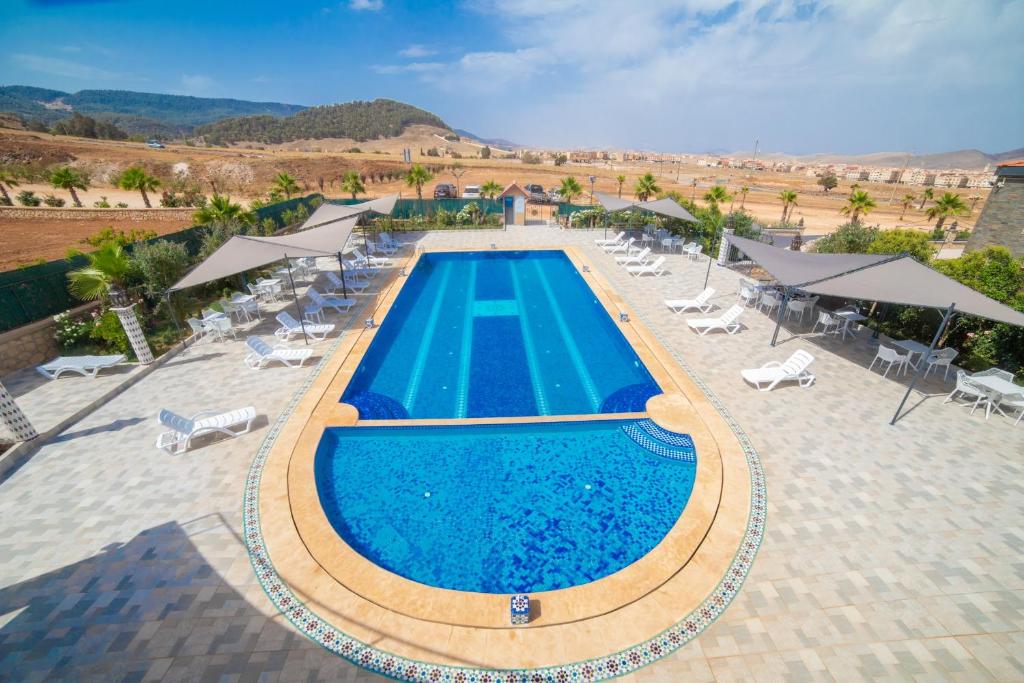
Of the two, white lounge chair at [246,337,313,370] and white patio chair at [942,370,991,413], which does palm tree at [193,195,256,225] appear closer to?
white lounge chair at [246,337,313,370]

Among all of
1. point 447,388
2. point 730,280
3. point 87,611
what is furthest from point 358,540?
point 730,280

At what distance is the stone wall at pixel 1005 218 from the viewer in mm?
15586

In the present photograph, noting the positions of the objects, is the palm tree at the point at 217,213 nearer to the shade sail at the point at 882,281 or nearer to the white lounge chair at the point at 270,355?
the white lounge chair at the point at 270,355

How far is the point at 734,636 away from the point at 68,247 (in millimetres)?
25588

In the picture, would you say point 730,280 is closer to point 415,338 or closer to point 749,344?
point 749,344

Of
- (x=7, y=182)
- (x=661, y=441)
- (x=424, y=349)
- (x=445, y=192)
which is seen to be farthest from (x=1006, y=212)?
(x=7, y=182)

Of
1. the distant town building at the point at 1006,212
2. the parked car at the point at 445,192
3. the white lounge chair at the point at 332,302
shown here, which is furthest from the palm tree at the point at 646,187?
the white lounge chair at the point at 332,302

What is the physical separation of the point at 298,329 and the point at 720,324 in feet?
34.9

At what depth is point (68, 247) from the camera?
17750 millimetres

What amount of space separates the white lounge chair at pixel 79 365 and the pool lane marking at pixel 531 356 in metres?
A: 8.78

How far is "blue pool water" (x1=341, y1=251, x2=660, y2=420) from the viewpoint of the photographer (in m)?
8.55

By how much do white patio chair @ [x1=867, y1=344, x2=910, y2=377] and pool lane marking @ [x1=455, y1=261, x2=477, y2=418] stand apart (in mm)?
8446

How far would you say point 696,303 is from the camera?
39.7 feet

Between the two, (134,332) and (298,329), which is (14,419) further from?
(298,329)
